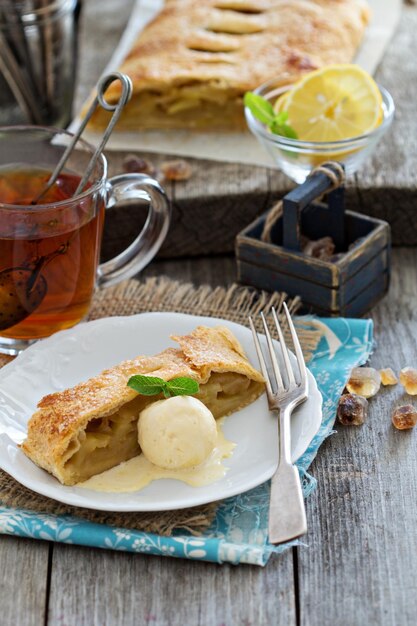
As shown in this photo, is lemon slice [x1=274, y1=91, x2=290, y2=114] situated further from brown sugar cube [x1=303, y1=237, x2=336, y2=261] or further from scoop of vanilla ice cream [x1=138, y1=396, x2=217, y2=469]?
scoop of vanilla ice cream [x1=138, y1=396, x2=217, y2=469]

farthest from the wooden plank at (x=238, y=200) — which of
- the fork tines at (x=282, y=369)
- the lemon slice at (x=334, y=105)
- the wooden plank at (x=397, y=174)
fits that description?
the fork tines at (x=282, y=369)

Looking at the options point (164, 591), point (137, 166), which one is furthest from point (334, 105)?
point (164, 591)

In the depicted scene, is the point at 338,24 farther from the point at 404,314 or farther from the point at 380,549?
the point at 380,549

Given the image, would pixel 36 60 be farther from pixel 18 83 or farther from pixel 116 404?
pixel 116 404

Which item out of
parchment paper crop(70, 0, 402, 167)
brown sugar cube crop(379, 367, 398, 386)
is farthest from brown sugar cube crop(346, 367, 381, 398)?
parchment paper crop(70, 0, 402, 167)

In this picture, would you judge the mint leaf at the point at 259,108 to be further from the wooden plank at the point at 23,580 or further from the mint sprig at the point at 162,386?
the wooden plank at the point at 23,580

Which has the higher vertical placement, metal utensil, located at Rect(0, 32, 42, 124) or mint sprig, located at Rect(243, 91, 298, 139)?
mint sprig, located at Rect(243, 91, 298, 139)
